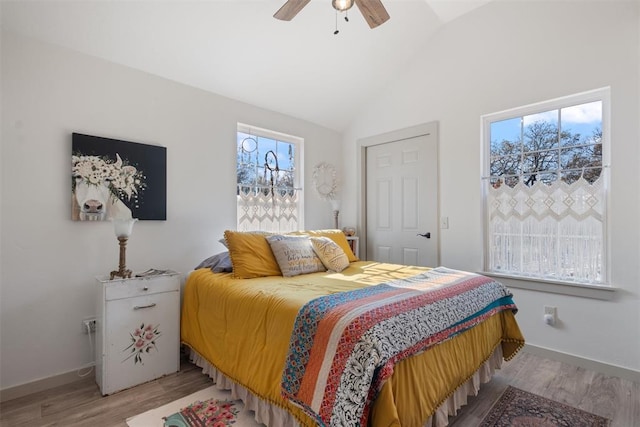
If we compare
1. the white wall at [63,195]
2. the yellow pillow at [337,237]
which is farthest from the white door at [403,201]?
the white wall at [63,195]

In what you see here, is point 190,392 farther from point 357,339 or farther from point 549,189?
point 549,189

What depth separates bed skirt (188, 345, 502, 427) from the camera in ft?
5.17

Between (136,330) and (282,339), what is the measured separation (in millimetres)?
1233

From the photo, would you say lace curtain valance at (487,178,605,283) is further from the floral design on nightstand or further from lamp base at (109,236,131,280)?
lamp base at (109,236,131,280)

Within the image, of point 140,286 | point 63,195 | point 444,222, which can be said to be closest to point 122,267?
point 140,286

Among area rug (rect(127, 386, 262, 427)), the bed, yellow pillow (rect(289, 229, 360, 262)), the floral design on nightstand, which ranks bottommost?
area rug (rect(127, 386, 262, 427))

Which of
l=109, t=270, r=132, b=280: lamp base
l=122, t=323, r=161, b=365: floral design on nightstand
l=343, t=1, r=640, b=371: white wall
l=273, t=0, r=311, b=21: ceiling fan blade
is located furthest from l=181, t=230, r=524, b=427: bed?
l=273, t=0, r=311, b=21: ceiling fan blade

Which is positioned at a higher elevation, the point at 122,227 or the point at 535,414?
the point at 122,227

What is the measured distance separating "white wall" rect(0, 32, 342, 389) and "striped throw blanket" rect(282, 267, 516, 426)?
1743 mm

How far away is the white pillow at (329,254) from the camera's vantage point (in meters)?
2.68

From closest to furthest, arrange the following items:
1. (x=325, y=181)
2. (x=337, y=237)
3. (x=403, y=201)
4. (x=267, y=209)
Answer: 1. (x=337, y=237)
2. (x=267, y=209)
3. (x=403, y=201)
4. (x=325, y=181)

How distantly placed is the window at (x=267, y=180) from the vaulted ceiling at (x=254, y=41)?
1.16 ft

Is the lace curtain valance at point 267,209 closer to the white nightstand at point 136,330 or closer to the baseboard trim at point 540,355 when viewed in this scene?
the white nightstand at point 136,330

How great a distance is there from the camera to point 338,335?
1.37m
